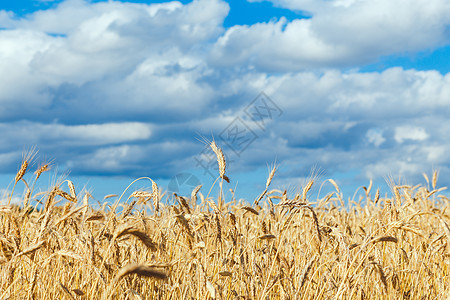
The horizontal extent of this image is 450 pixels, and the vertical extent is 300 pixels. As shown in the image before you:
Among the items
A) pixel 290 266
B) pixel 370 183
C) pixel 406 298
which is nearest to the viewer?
pixel 290 266

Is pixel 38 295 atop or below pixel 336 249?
below

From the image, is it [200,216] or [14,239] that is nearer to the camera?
[14,239]

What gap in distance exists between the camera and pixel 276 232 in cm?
363

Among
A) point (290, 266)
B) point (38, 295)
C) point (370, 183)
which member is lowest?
point (38, 295)

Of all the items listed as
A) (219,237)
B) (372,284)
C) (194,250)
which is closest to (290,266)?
(219,237)

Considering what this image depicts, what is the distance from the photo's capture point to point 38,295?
3186 millimetres

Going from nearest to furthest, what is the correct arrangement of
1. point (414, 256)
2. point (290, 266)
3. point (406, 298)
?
1. point (290, 266)
2. point (406, 298)
3. point (414, 256)

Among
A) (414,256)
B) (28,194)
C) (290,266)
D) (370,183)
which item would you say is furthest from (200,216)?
(370,183)

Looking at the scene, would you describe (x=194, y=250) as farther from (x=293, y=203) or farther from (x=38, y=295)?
(x=38, y=295)

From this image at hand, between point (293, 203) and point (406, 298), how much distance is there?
70.5 inches

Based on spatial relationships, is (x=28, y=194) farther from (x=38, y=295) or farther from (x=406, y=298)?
(x=406, y=298)

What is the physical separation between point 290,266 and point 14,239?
1.89m

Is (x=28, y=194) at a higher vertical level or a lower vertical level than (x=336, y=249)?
higher

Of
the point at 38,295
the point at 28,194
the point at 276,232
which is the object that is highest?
the point at 28,194
